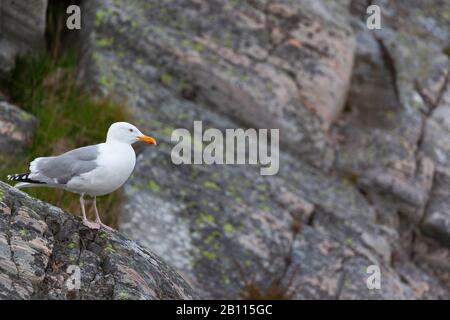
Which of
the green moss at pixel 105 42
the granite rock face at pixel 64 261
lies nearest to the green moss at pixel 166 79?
the green moss at pixel 105 42

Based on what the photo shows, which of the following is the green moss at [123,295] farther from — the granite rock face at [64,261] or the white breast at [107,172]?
the white breast at [107,172]

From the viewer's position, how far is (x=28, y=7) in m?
11.7

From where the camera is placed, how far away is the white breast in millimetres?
7004

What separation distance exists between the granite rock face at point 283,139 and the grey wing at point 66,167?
10.4 ft

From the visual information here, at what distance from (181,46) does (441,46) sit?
5689 mm

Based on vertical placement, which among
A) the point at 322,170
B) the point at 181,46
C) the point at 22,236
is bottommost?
the point at 322,170

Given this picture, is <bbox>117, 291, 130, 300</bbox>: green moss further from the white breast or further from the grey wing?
the grey wing

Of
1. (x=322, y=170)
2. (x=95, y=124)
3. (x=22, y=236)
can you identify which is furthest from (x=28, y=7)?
(x=22, y=236)

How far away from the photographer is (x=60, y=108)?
11.4m

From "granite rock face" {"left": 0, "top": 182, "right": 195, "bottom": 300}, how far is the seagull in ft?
0.90

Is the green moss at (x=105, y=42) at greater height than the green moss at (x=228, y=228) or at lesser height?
greater

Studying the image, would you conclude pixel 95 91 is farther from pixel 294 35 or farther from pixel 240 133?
pixel 294 35

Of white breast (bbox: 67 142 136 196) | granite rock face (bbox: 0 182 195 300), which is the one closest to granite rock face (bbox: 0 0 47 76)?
white breast (bbox: 67 142 136 196)

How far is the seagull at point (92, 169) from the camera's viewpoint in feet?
23.0
